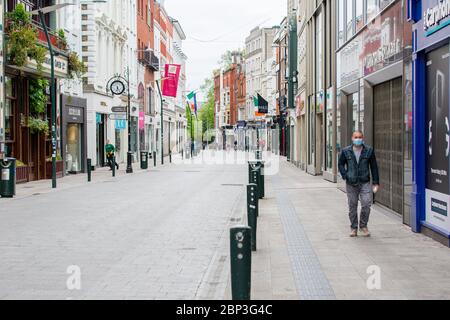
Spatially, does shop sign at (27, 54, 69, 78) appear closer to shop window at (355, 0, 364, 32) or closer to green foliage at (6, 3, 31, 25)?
green foliage at (6, 3, 31, 25)

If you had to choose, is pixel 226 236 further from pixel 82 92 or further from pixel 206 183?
pixel 82 92

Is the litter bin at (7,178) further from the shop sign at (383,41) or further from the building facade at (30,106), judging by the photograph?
the shop sign at (383,41)

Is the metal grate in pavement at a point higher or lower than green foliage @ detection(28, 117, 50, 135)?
lower

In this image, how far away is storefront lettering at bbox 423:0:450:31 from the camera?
10219mm

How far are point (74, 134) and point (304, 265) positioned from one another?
27.8m

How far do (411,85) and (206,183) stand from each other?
51.0 feet

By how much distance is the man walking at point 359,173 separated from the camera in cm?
1141

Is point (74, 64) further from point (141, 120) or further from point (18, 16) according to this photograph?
point (141, 120)

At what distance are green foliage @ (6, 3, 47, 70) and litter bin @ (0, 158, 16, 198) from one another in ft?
16.3

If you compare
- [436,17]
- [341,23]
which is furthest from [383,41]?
[341,23]

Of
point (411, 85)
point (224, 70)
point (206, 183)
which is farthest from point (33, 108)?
point (224, 70)

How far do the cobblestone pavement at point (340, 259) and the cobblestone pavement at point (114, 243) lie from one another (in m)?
0.76

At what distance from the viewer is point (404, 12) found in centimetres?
1310

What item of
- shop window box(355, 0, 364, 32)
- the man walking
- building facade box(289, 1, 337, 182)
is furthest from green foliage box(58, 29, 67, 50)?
the man walking
